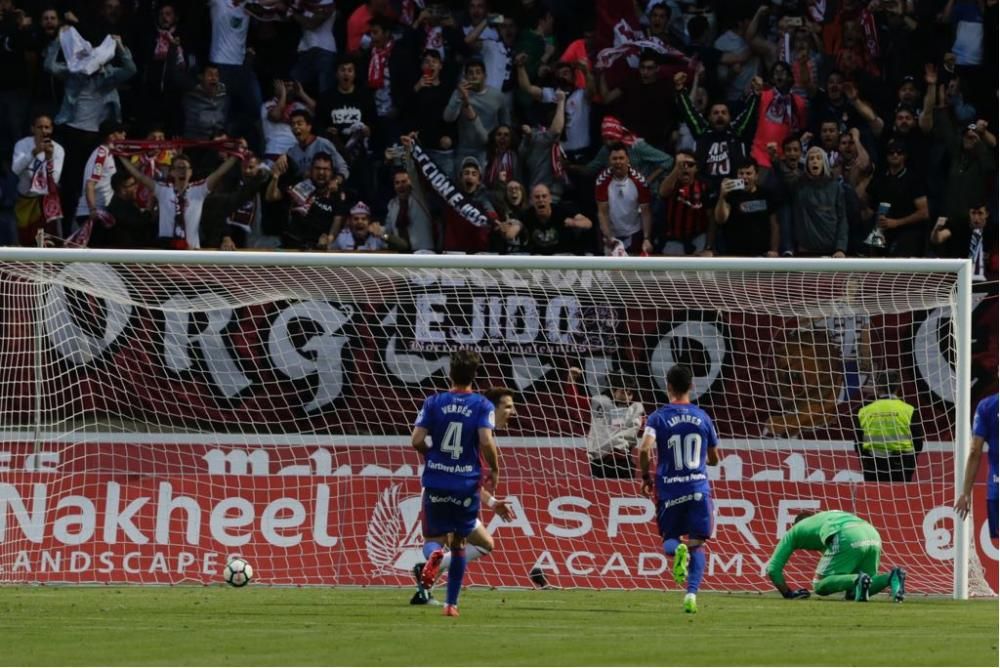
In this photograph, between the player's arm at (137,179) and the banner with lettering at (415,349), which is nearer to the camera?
the banner with lettering at (415,349)

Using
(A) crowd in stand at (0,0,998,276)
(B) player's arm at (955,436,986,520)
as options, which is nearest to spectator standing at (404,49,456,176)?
(A) crowd in stand at (0,0,998,276)

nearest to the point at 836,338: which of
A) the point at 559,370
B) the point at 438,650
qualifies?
the point at 559,370

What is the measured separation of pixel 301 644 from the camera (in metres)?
9.23

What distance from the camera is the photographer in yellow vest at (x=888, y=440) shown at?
14.7 meters

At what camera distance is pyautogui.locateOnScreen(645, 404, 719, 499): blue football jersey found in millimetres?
12117

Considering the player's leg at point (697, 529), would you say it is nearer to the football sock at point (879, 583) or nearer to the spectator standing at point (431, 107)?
the football sock at point (879, 583)

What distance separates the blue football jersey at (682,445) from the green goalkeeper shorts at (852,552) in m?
1.70

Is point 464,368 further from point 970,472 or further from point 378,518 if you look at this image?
point 378,518

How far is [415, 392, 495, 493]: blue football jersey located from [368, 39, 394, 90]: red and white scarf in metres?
8.49

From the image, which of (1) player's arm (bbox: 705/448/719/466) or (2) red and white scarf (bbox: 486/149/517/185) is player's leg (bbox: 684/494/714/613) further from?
(2) red and white scarf (bbox: 486/149/517/185)

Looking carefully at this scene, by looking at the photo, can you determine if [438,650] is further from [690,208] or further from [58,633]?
[690,208]

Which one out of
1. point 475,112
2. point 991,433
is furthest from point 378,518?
point 475,112

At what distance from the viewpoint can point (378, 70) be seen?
63.1 ft

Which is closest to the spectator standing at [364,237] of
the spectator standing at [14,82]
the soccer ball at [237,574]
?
the spectator standing at [14,82]
